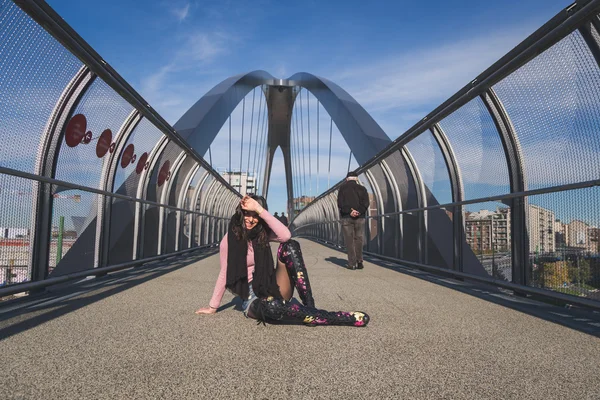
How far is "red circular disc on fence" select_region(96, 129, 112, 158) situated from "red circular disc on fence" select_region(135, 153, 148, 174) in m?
1.08

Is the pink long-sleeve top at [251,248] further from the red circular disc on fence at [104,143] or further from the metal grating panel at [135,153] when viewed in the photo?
the metal grating panel at [135,153]

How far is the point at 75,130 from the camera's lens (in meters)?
4.04

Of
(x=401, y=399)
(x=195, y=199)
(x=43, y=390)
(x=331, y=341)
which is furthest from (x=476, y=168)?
(x=195, y=199)

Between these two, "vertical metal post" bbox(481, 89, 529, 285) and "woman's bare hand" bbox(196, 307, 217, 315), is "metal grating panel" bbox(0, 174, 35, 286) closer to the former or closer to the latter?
"woman's bare hand" bbox(196, 307, 217, 315)

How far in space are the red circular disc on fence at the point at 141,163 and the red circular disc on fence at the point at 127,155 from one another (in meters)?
0.35

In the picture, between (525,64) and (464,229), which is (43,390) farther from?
(464,229)

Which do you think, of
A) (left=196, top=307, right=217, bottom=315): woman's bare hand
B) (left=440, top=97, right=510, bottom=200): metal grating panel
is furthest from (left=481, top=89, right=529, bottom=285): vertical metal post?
(left=196, top=307, right=217, bottom=315): woman's bare hand

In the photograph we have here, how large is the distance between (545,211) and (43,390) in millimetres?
3478

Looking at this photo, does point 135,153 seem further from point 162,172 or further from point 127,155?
point 162,172

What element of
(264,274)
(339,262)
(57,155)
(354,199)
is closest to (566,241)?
(264,274)

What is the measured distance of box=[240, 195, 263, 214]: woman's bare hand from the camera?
2953 mm

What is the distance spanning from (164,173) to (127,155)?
1873 millimetres

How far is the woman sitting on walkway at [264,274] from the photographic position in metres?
2.83

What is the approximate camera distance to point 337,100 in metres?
21.8
